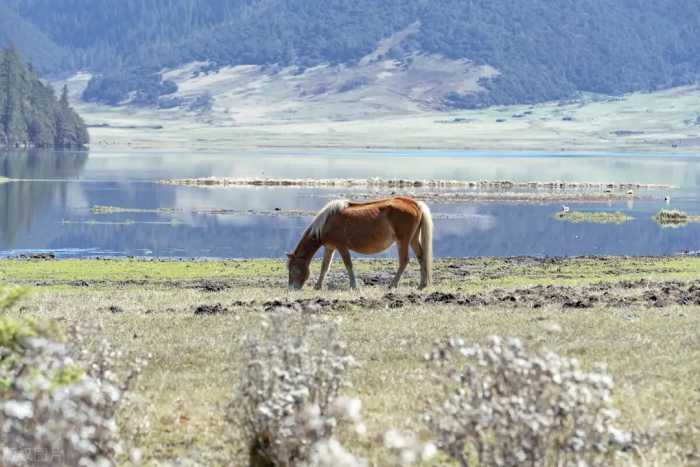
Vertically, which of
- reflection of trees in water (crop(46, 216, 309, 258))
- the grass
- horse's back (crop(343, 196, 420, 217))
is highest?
horse's back (crop(343, 196, 420, 217))

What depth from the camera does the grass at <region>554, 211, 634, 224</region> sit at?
6669cm

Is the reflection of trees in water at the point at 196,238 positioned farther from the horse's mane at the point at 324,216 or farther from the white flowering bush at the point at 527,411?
the white flowering bush at the point at 527,411

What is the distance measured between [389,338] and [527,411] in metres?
8.47

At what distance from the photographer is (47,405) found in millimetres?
8203

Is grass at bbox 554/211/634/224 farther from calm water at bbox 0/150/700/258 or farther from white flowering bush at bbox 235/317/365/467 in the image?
white flowering bush at bbox 235/317/365/467

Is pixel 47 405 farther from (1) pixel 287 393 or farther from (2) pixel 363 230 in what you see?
(2) pixel 363 230

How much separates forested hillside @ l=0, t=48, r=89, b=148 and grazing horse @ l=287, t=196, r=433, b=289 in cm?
15524

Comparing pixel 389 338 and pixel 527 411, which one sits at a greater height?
pixel 527 411

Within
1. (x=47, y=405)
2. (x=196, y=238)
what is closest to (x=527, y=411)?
(x=47, y=405)

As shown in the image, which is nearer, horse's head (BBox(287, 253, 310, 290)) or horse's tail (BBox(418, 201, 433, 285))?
horse's tail (BBox(418, 201, 433, 285))

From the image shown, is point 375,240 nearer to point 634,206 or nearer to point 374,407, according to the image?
point 374,407

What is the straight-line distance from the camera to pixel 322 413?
10.3 m

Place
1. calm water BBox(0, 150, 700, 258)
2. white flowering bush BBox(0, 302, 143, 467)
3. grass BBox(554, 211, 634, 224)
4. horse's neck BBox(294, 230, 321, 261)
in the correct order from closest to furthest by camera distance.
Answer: white flowering bush BBox(0, 302, 143, 467)
horse's neck BBox(294, 230, 321, 261)
calm water BBox(0, 150, 700, 258)
grass BBox(554, 211, 634, 224)

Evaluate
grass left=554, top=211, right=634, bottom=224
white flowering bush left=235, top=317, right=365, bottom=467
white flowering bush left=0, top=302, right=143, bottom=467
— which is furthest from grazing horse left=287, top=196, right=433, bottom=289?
grass left=554, top=211, right=634, bottom=224
